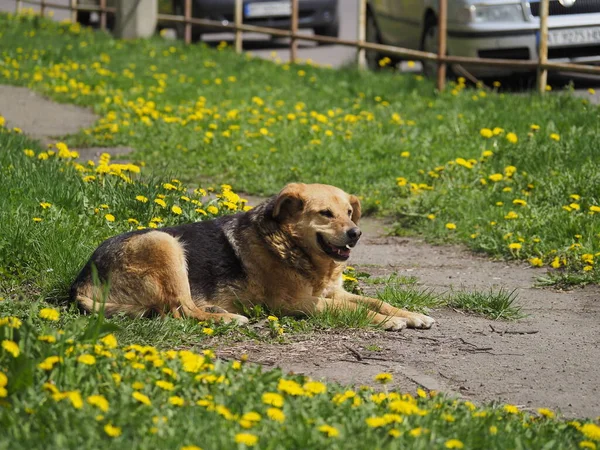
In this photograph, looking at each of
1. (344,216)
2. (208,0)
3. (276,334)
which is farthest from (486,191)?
(208,0)

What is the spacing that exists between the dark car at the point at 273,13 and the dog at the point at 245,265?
12.4 m

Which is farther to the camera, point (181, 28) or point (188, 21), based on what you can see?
point (181, 28)

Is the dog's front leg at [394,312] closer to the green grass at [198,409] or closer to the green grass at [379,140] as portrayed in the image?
the green grass at [198,409]

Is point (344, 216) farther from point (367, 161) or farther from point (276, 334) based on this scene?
point (367, 161)

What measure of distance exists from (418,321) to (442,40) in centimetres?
724

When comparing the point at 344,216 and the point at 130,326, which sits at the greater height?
the point at 344,216

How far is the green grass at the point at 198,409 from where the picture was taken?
3568 mm

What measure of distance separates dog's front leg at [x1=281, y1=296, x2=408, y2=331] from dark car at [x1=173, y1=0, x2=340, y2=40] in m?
12.7

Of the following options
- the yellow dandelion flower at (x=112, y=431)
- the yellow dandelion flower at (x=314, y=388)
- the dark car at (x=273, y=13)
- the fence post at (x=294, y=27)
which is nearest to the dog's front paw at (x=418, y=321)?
the yellow dandelion flower at (x=314, y=388)

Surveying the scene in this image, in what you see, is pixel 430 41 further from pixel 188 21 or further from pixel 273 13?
pixel 188 21

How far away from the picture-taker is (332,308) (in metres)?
5.84

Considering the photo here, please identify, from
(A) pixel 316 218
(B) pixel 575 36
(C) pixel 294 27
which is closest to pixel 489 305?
(A) pixel 316 218

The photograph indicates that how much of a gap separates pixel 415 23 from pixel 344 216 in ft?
28.2

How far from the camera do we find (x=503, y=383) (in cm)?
494
